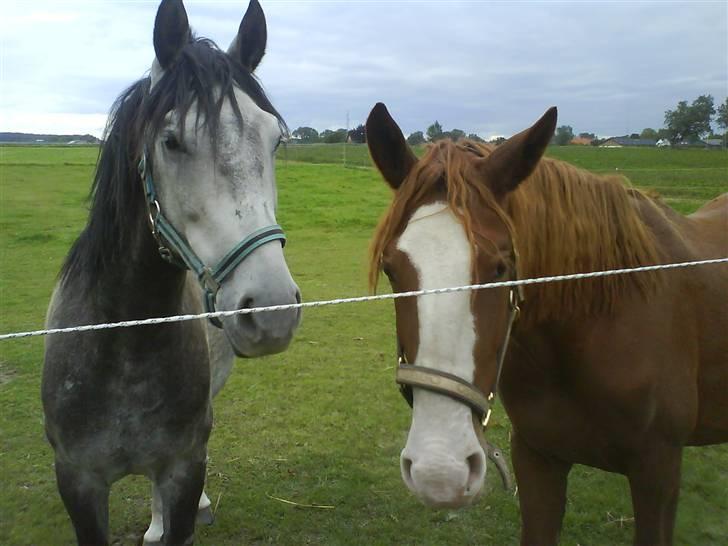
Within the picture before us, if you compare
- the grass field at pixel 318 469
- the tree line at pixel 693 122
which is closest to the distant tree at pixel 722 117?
the tree line at pixel 693 122

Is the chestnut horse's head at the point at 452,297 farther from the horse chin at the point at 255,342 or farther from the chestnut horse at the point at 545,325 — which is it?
the horse chin at the point at 255,342

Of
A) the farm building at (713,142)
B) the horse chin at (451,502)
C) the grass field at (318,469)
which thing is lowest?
the grass field at (318,469)

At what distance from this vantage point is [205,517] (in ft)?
11.0

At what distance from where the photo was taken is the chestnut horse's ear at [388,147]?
1736 millimetres

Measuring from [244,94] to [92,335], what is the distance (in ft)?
3.49

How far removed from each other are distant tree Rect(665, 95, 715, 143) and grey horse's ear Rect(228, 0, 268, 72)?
2612 inches

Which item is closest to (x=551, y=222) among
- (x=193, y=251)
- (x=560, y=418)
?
(x=560, y=418)

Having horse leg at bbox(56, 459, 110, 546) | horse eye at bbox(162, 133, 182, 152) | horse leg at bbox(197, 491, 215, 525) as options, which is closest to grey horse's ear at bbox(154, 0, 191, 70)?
horse eye at bbox(162, 133, 182, 152)

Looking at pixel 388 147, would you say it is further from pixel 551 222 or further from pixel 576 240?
pixel 576 240

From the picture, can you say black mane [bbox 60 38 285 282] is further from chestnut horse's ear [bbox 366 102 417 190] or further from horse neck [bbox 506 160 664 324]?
horse neck [bbox 506 160 664 324]

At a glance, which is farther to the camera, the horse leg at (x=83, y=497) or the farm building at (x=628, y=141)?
the farm building at (x=628, y=141)

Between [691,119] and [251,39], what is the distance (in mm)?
67097

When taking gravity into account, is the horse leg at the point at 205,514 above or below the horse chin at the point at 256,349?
below


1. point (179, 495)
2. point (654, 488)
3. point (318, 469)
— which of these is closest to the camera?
point (654, 488)
